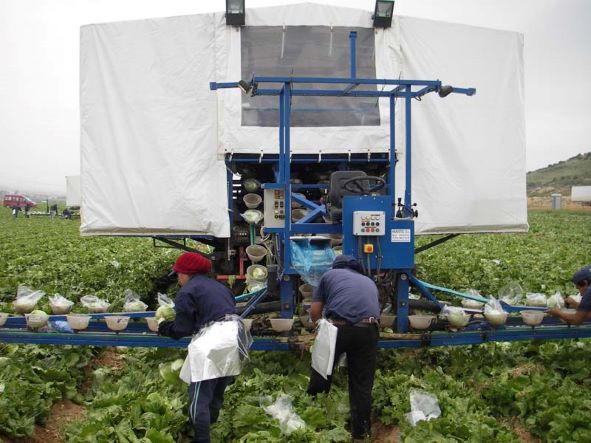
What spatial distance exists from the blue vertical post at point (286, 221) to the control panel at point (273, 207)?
2.15 feet

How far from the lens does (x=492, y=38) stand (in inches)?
301

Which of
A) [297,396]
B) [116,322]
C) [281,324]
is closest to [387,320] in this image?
[281,324]

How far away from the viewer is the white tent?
730cm

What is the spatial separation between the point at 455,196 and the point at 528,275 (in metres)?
5.02

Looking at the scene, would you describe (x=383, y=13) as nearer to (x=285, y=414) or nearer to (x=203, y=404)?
(x=285, y=414)

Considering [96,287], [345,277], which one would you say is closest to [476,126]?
[345,277]

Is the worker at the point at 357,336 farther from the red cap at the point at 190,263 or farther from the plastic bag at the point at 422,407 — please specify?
the red cap at the point at 190,263

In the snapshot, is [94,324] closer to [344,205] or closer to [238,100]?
[344,205]

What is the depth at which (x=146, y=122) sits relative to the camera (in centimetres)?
732

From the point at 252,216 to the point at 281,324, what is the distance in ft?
8.46

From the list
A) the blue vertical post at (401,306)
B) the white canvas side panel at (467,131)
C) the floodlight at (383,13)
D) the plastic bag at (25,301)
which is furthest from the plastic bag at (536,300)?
the plastic bag at (25,301)

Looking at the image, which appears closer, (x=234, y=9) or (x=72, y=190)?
(x=234, y=9)

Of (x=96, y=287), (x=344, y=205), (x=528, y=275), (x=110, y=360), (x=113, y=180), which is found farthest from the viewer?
(x=528, y=275)

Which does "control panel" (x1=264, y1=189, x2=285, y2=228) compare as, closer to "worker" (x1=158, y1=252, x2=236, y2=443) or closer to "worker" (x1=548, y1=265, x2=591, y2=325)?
"worker" (x1=158, y1=252, x2=236, y2=443)
